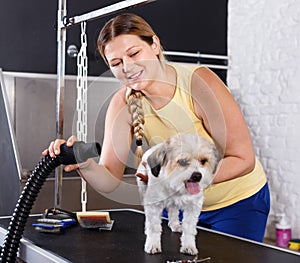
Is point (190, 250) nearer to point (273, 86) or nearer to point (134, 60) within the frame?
point (134, 60)

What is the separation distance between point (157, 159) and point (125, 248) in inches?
10.5

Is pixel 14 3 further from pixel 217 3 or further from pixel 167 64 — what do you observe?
pixel 167 64

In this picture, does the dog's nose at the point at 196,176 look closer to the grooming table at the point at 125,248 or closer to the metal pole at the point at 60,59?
the grooming table at the point at 125,248

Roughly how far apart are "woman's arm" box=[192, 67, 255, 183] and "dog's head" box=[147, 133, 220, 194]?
8 centimetres

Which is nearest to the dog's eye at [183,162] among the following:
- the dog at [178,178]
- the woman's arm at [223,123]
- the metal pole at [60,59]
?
the dog at [178,178]

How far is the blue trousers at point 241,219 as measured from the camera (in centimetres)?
154

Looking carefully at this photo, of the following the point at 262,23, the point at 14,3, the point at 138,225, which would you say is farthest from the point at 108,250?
the point at 262,23

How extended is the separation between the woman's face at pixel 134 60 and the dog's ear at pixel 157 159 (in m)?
0.18

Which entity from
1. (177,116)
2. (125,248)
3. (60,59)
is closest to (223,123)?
(177,116)

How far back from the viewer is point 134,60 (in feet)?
3.95

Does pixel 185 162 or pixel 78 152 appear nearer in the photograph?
pixel 185 162

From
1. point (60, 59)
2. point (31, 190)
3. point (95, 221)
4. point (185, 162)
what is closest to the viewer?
point (185, 162)

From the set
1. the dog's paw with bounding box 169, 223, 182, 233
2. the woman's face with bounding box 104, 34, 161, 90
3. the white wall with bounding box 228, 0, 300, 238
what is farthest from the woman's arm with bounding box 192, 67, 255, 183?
the white wall with bounding box 228, 0, 300, 238

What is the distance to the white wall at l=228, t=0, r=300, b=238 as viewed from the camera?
3.38 meters
